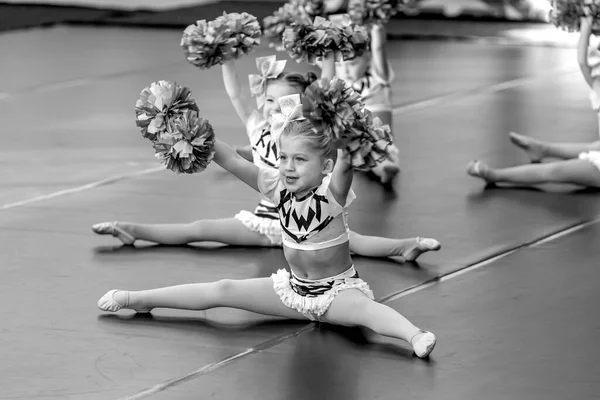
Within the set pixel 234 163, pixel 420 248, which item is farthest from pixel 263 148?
pixel 234 163

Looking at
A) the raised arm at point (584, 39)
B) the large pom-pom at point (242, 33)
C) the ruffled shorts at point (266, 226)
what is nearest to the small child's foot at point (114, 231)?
the ruffled shorts at point (266, 226)

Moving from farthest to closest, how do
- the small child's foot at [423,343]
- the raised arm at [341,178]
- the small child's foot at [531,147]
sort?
the small child's foot at [531,147]
the raised arm at [341,178]
the small child's foot at [423,343]

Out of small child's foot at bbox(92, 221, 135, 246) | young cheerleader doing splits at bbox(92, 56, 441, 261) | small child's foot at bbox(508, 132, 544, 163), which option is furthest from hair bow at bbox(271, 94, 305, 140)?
small child's foot at bbox(508, 132, 544, 163)

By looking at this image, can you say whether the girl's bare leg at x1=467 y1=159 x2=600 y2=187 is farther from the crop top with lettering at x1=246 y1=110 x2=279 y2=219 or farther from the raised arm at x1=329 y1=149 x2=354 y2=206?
the raised arm at x1=329 y1=149 x2=354 y2=206

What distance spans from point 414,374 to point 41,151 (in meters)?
3.98

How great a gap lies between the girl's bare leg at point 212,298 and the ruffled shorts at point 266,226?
2.70 feet

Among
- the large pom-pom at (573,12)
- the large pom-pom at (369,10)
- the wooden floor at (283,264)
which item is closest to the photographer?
the wooden floor at (283,264)

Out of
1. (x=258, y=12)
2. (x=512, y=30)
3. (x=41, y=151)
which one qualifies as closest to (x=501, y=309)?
(x=41, y=151)

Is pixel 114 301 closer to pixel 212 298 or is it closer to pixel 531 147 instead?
pixel 212 298

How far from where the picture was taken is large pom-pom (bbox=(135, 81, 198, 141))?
12.3 feet

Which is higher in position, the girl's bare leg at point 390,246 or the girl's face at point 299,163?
the girl's face at point 299,163

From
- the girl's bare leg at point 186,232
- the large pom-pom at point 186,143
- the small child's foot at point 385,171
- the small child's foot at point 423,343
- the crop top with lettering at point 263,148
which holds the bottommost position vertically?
the small child's foot at point 385,171

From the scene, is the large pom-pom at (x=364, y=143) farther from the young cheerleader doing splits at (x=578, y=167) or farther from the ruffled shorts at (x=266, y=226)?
the young cheerleader doing splits at (x=578, y=167)

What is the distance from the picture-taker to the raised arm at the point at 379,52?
20.7ft
